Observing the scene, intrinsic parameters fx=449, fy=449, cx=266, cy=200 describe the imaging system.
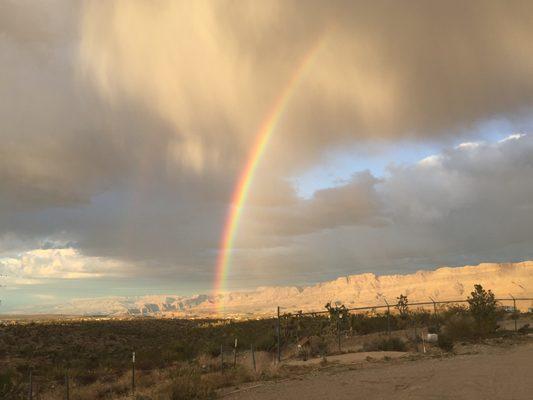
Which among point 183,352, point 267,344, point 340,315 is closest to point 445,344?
point 267,344

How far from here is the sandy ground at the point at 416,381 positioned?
1480 centimetres

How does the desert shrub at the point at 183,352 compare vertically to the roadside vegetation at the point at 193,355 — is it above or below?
below

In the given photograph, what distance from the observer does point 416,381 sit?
55.8ft

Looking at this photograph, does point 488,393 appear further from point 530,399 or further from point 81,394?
point 81,394

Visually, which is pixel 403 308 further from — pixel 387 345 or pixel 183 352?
pixel 183 352

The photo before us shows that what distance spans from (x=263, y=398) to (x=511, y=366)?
11.7 m

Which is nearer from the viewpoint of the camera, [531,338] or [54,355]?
[531,338]

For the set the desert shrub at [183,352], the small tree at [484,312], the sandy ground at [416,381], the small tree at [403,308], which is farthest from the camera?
the small tree at [403,308]

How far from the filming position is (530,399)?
1322 cm

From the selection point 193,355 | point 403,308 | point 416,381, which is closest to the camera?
point 416,381

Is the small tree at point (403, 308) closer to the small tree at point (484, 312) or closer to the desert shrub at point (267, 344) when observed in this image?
the small tree at point (484, 312)

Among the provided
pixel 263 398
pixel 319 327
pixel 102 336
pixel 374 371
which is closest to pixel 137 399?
pixel 263 398

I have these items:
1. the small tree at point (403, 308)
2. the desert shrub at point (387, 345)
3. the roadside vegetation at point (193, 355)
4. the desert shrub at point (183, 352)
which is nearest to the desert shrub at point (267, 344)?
the roadside vegetation at point (193, 355)

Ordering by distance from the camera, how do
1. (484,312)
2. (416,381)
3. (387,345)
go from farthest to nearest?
1. (484,312)
2. (387,345)
3. (416,381)
